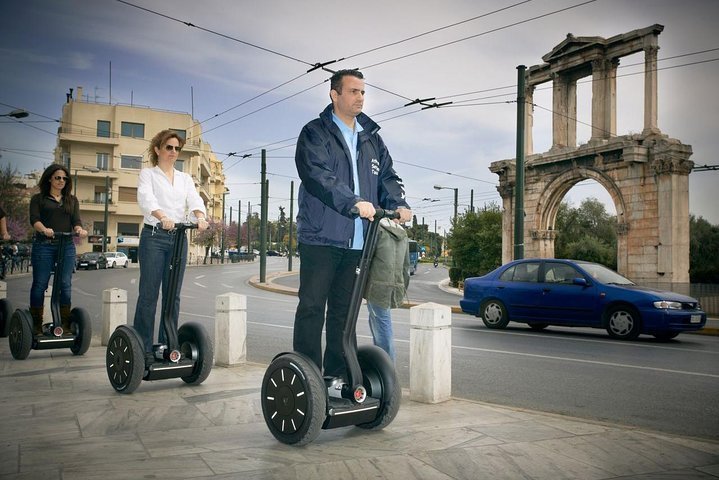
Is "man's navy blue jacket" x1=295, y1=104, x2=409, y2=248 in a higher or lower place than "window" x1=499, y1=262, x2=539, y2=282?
higher

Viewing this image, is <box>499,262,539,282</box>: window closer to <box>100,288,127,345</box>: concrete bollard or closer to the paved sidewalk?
<box>100,288,127,345</box>: concrete bollard

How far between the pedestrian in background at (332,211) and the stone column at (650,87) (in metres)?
22.5

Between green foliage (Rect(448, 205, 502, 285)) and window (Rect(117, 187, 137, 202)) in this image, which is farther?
window (Rect(117, 187, 137, 202))

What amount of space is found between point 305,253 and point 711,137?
23.3 m

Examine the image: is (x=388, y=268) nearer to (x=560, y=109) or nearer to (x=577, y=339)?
(x=577, y=339)

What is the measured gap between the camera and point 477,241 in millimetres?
31891

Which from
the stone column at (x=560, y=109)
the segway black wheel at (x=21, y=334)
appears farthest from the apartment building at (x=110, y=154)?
the segway black wheel at (x=21, y=334)

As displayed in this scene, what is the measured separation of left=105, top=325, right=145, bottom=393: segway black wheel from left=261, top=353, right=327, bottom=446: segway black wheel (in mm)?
1561

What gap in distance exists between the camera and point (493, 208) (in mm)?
33062

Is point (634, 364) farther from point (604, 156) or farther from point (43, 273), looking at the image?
point (604, 156)

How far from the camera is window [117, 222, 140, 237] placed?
62.7 m

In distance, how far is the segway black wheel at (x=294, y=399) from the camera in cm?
346

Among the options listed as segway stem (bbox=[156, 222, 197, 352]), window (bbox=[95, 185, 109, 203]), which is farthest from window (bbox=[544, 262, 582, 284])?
window (bbox=[95, 185, 109, 203])

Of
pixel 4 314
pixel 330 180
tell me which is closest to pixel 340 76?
pixel 330 180
